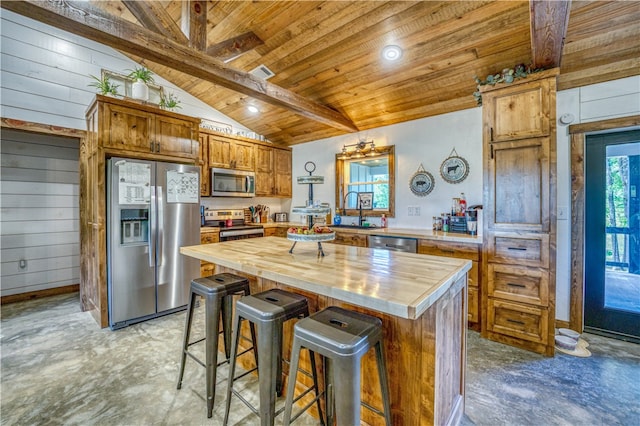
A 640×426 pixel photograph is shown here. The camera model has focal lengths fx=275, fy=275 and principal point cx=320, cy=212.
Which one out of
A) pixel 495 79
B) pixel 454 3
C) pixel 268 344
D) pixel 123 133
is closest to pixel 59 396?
pixel 268 344

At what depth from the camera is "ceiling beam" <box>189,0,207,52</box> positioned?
2559mm

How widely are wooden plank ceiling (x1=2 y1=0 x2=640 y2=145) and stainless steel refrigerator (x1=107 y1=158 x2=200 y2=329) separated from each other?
1.28m

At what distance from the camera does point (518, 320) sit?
101 inches

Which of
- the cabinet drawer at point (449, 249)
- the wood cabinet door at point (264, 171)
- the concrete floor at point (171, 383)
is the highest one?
the wood cabinet door at point (264, 171)

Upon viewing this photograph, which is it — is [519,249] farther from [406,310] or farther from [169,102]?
[169,102]

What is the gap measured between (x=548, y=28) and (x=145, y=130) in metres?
3.88

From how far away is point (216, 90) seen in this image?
14.1ft

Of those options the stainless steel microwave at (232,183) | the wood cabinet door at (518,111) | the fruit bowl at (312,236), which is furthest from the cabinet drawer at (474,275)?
the stainless steel microwave at (232,183)

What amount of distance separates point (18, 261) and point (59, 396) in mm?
2974

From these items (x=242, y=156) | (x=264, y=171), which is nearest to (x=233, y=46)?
(x=242, y=156)

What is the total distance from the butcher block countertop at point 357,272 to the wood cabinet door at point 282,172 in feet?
9.97

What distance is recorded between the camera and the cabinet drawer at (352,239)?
3.69 meters

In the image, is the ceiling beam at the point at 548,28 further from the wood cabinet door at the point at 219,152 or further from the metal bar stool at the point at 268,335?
the wood cabinet door at the point at 219,152

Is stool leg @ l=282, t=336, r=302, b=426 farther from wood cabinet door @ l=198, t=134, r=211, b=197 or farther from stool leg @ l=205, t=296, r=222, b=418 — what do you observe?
wood cabinet door @ l=198, t=134, r=211, b=197
